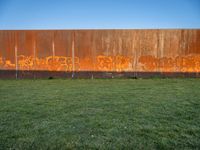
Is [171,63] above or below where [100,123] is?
above

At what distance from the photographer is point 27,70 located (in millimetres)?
10203

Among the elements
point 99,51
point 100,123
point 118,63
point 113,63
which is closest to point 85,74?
point 99,51

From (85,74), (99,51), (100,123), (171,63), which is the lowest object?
(100,123)

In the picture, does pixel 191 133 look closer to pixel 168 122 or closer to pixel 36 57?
pixel 168 122

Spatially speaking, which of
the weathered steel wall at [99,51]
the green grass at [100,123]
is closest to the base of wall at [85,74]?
the weathered steel wall at [99,51]

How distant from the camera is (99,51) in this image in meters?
10.1

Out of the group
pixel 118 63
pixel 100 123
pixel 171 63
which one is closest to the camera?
pixel 100 123

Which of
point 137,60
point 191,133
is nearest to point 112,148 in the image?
point 191,133

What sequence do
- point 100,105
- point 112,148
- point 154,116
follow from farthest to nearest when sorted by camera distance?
point 100,105 < point 154,116 < point 112,148

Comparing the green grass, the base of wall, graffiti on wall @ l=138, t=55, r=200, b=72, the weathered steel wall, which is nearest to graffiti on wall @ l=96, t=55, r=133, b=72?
the weathered steel wall

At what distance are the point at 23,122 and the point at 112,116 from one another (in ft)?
4.50

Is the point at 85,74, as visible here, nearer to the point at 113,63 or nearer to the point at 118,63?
the point at 113,63

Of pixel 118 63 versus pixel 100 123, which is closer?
pixel 100 123

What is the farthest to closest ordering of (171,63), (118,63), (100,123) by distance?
(118,63) < (171,63) < (100,123)
